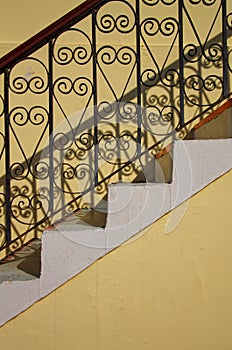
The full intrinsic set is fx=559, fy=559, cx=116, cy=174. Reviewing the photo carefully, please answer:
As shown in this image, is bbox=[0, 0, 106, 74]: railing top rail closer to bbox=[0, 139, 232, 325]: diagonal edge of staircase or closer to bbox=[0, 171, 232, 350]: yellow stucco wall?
bbox=[0, 139, 232, 325]: diagonal edge of staircase

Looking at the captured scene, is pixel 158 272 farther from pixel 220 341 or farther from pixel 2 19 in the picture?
pixel 2 19

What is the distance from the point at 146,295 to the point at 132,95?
1944mm

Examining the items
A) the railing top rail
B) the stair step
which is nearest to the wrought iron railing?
the stair step

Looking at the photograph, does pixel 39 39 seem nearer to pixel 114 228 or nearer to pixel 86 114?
pixel 114 228

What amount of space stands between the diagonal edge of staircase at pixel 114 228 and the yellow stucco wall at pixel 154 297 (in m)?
0.05

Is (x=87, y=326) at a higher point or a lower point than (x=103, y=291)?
lower

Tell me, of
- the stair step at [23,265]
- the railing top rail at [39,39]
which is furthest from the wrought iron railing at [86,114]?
the railing top rail at [39,39]

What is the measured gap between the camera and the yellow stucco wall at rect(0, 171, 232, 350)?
2.98 m

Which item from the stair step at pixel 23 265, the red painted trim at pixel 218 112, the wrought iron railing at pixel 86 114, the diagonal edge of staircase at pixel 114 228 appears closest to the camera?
the diagonal edge of staircase at pixel 114 228

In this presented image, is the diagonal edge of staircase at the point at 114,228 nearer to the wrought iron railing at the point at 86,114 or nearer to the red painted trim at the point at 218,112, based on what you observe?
the red painted trim at the point at 218,112

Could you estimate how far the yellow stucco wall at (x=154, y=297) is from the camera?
2980 mm

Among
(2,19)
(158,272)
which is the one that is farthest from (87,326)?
(2,19)

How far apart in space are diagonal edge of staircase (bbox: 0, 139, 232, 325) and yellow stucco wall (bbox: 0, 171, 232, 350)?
49 millimetres

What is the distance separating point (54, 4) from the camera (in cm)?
441
